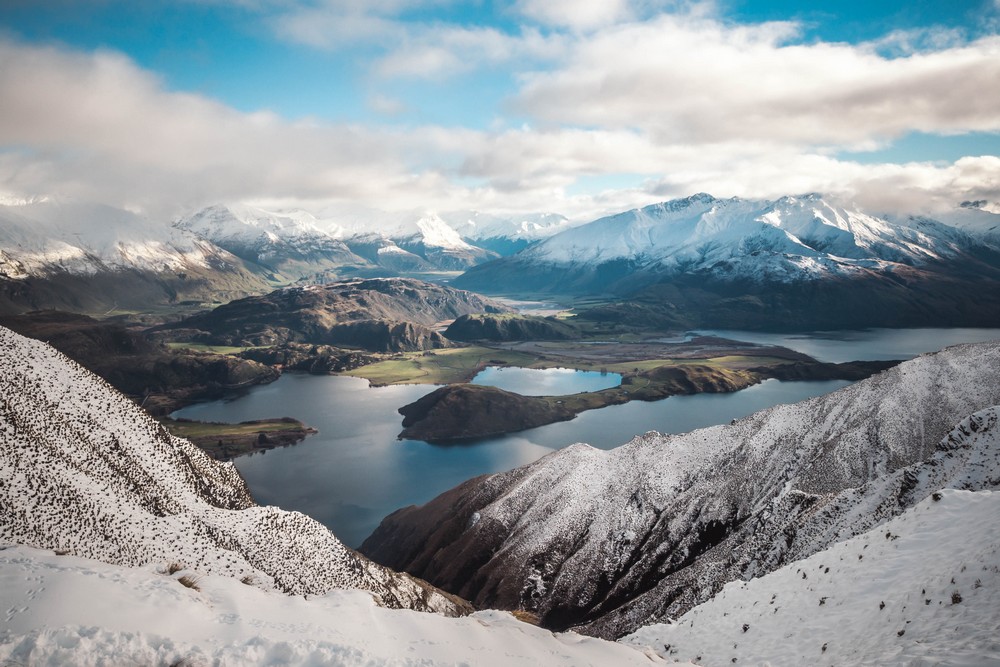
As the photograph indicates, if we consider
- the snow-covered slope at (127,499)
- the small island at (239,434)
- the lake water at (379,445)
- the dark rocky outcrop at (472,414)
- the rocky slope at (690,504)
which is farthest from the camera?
the dark rocky outcrop at (472,414)

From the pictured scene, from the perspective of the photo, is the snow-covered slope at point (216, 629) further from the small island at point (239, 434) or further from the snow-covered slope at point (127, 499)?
the small island at point (239, 434)

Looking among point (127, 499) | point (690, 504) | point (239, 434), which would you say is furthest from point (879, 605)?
point (239, 434)

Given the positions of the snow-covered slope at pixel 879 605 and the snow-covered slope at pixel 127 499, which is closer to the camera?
the snow-covered slope at pixel 879 605

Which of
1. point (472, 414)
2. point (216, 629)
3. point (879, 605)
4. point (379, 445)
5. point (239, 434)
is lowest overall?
point (379, 445)

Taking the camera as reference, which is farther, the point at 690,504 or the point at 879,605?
the point at 690,504

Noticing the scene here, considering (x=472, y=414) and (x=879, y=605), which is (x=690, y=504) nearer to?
(x=879, y=605)

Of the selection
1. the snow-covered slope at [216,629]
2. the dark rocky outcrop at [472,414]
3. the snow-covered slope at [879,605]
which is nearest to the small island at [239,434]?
the dark rocky outcrop at [472,414]

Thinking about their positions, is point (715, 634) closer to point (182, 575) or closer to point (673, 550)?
point (182, 575)

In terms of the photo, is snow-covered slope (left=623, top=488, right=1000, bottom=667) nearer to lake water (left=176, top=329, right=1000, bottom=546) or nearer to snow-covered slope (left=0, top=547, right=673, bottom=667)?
snow-covered slope (left=0, top=547, right=673, bottom=667)
